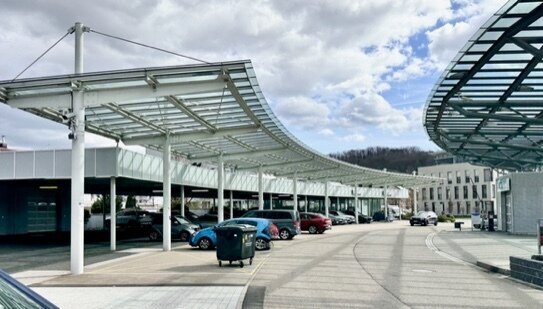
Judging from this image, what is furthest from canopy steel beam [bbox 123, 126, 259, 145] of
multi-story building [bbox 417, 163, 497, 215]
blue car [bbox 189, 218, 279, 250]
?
multi-story building [bbox 417, 163, 497, 215]

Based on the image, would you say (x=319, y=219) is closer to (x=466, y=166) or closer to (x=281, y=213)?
(x=281, y=213)

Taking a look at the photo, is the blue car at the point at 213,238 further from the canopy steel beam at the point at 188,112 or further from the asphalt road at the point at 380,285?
the canopy steel beam at the point at 188,112

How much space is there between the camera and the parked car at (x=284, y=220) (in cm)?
3134

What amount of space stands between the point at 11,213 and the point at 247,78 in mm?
26267

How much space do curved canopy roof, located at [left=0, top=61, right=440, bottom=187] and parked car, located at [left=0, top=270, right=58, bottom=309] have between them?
11747 mm

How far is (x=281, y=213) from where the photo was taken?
31.9 metres

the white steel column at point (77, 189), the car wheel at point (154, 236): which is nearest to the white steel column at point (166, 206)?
the car wheel at point (154, 236)

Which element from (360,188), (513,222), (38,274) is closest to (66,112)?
(38,274)

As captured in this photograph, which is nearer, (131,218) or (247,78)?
(247,78)

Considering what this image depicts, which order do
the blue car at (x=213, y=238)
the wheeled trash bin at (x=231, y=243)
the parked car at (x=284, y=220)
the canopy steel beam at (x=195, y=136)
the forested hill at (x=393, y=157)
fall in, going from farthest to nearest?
the forested hill at (x=393, y=157), the parked car at (x=284, y=220), the canopy steel beam at (x=195, y=136), the blue car at (x=213, y=238), the wheeled trash bin at (x=231, y=243)

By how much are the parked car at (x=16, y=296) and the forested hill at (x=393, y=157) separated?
11718cm

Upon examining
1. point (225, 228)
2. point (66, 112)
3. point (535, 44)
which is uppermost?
point (535, 44)

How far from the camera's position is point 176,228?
96.2 ft

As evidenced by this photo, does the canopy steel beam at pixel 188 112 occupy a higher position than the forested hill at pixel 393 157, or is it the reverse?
the forested hill at pixel 393 157
